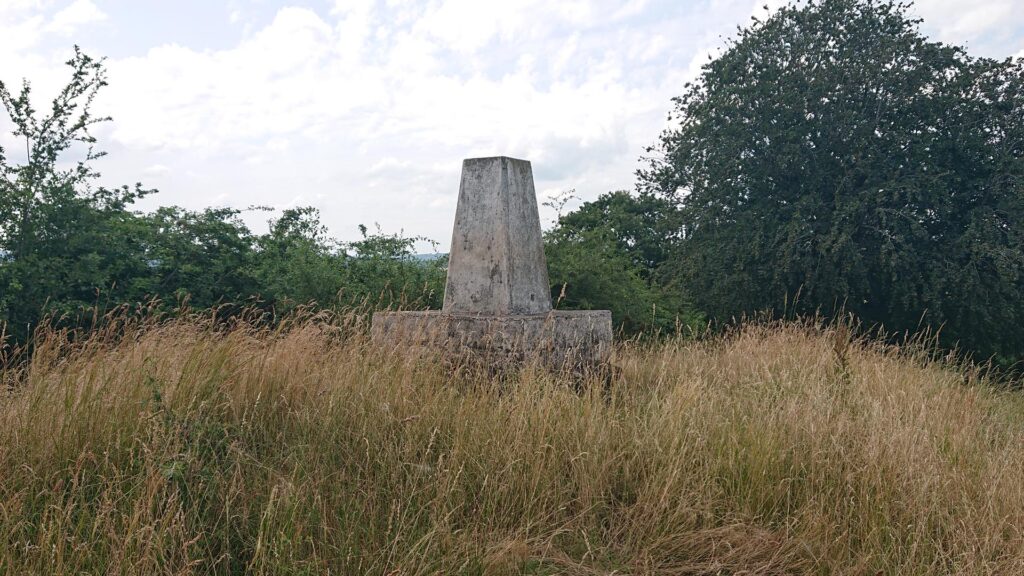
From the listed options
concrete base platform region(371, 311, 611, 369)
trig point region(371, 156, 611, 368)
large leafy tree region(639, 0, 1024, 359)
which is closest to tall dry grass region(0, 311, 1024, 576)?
concrete base platform region(371, 311, 611, 369)

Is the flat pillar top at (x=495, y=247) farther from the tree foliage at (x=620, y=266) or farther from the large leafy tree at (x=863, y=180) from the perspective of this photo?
the large leafy tree at (x=863, y=180)

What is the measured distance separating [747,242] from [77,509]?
1195cm

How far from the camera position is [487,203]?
6730 mm

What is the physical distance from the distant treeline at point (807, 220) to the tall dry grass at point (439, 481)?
598cm

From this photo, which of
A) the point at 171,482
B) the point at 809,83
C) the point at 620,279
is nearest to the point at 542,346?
the point at 171,482

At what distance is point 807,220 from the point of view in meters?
13.3

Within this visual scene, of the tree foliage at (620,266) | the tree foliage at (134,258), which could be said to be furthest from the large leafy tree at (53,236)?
the tree foliage at (620,266)

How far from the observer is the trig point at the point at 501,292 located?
619 centimetres

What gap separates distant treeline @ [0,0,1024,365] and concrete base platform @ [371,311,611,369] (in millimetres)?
3942

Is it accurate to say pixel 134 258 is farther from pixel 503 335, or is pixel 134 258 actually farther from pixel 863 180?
pixel 863 180

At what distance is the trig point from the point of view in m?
6.19

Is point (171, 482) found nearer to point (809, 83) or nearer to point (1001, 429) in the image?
point (1001, 429)

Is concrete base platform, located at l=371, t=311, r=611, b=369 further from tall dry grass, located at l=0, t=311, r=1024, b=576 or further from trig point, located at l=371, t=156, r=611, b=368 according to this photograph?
tall dry grass, located at l=0, t=311, r=1024, b=576

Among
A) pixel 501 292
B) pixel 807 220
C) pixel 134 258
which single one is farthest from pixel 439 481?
pixel 807 220
